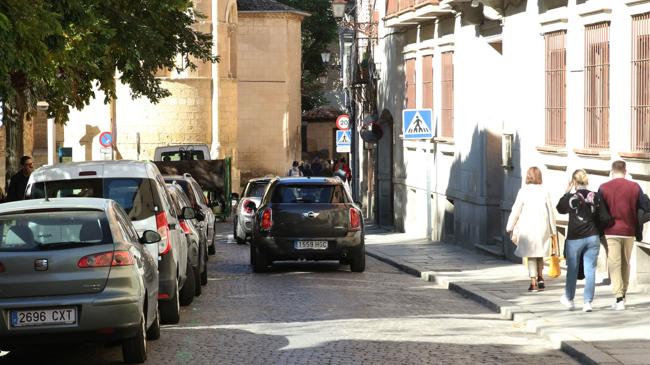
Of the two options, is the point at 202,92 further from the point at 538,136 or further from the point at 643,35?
the point at 643,35

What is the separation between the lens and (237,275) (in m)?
23.2

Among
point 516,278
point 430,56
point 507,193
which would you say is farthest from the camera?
point 430,56

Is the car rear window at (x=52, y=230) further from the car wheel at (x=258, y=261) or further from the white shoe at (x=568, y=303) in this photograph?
the car wheel at (x=258, y=261)

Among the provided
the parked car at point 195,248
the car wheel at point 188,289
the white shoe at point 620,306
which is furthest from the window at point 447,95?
the white shoe at point 620,306

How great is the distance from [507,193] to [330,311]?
31.0 feet

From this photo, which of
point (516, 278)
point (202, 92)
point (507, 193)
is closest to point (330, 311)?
point (516, 278)

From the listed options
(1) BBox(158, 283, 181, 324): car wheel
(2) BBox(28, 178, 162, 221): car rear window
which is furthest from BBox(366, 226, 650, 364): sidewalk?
(2) BBox(28, 178, 162, 221): car rear window

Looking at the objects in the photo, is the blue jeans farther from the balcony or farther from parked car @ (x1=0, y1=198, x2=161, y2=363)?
the balcony

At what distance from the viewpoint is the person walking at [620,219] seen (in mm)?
15680

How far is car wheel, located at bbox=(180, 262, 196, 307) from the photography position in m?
17.6

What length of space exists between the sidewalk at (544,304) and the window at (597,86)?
6.84 feet

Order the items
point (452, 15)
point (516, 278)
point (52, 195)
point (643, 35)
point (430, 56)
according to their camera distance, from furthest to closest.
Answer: point (430, 56), point (452, 15), point (516, 278), point (643, 35), point (52, 195)

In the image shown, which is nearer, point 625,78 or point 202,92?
point 625,78

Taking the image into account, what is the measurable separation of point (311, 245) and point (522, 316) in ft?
25.3
